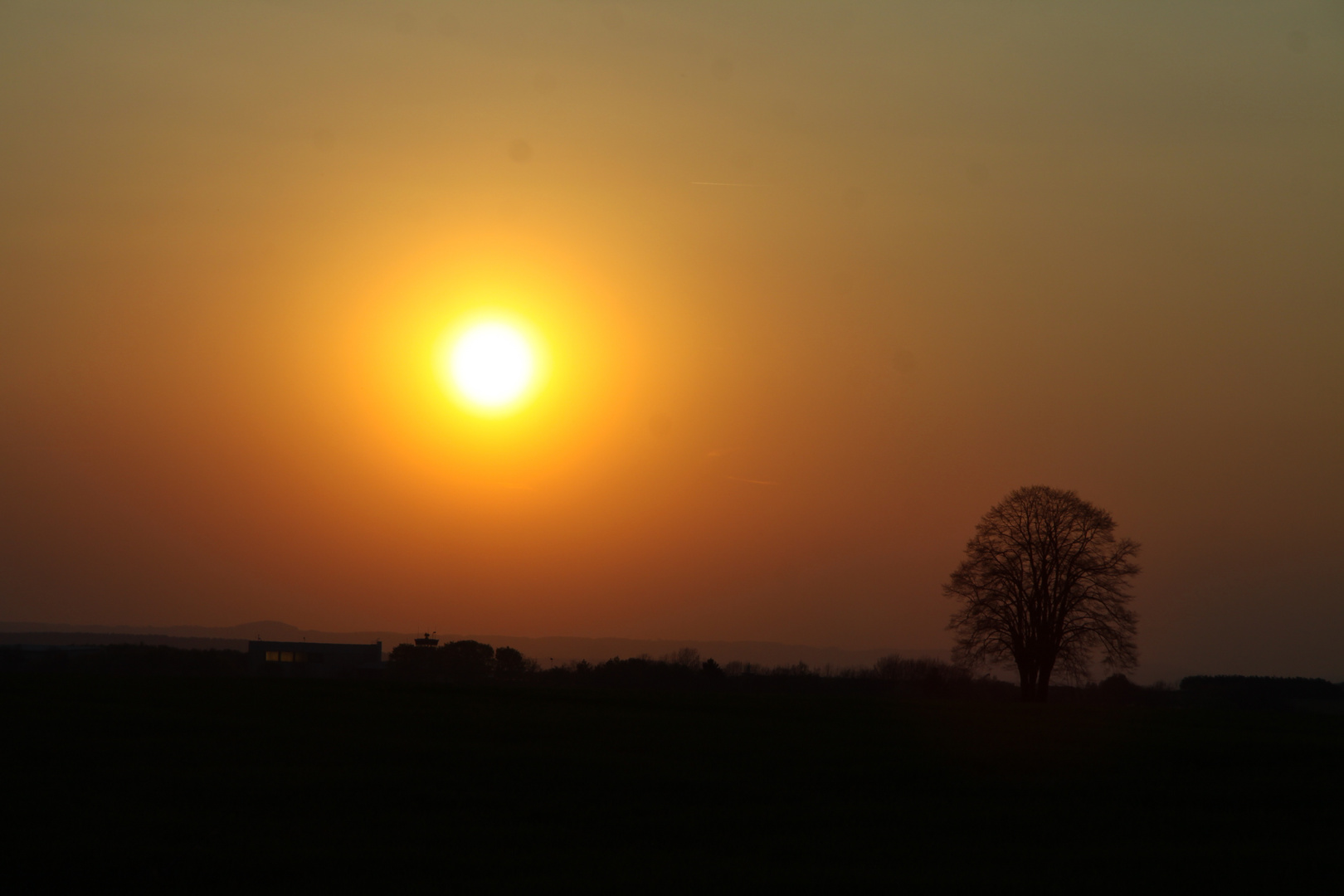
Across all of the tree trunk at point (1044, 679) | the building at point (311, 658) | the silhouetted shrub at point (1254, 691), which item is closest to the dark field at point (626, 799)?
the tree trunk at point (1044, 679)

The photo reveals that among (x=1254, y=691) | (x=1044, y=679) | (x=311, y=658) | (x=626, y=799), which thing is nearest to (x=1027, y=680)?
(x=1044, y=679)

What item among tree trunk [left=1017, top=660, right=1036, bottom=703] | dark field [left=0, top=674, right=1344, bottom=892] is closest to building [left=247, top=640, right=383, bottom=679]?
tree trunk [left=1017, top=660, right=1036, bottom=703]

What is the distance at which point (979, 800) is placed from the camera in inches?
949

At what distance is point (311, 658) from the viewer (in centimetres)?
10788

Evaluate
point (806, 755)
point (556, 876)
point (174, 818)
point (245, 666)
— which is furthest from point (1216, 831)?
point (245, 666)

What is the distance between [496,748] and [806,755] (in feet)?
25.5

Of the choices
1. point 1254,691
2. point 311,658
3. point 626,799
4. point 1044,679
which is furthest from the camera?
point 311,658

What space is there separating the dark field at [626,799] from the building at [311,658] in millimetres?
60769

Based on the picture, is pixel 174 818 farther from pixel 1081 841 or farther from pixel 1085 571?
pixel 1085 571

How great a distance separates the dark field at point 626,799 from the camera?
1709 centimetres

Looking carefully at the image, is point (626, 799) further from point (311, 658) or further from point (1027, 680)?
point (311, 658)

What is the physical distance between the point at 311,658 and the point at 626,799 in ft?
301

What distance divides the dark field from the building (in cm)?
6077

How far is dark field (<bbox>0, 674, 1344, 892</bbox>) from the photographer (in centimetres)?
1709
